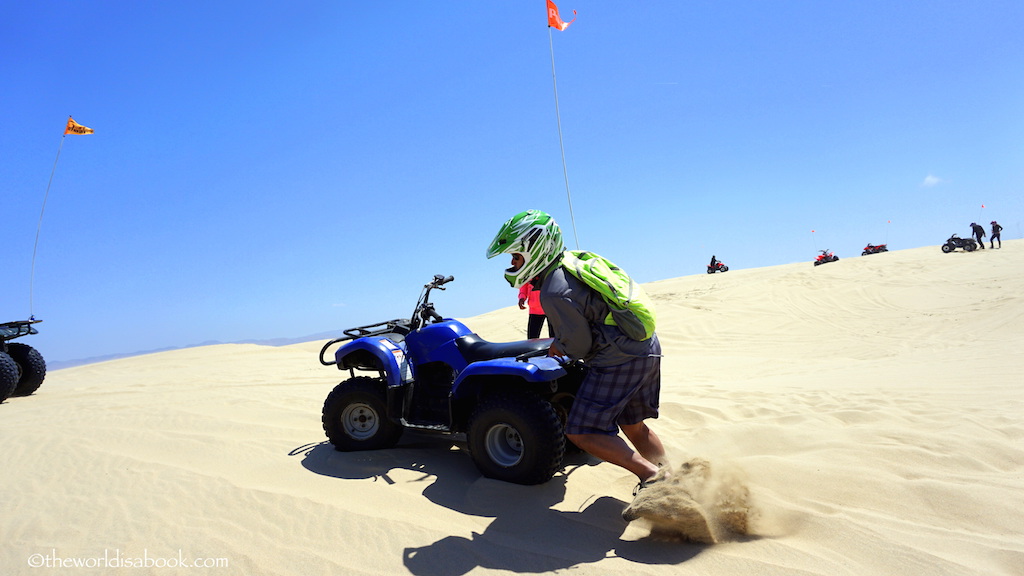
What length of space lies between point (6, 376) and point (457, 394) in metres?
8.19

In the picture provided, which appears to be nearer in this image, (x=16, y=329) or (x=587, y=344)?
(x=587, y=344)

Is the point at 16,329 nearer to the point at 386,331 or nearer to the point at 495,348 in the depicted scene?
the point at 386,331

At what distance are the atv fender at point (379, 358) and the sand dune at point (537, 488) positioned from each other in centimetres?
71

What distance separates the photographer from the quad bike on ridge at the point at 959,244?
23219 mm

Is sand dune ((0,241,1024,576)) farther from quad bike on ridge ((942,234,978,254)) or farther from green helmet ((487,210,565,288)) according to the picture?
quad bike on ridge ((942,234,978,254))

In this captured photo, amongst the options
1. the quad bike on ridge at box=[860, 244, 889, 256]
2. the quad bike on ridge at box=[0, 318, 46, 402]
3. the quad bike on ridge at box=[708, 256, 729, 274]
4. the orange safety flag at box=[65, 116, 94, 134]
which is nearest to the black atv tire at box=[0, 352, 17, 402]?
the quad bike on ridge at box=[0, 318, 46, 402]

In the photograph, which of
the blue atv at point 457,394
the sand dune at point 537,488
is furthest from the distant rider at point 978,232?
the blue atv at point 457,394

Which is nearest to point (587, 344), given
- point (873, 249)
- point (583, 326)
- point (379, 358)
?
point (583, 326)

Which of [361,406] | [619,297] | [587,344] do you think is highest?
[619,297]

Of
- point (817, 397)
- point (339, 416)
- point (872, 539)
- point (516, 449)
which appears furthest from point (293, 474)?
point (817, 397)

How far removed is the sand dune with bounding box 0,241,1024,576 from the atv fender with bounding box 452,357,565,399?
77cm

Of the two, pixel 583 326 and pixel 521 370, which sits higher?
pixel 583 326

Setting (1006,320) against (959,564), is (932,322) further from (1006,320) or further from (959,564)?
(959,564)

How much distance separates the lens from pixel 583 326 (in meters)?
3.07
